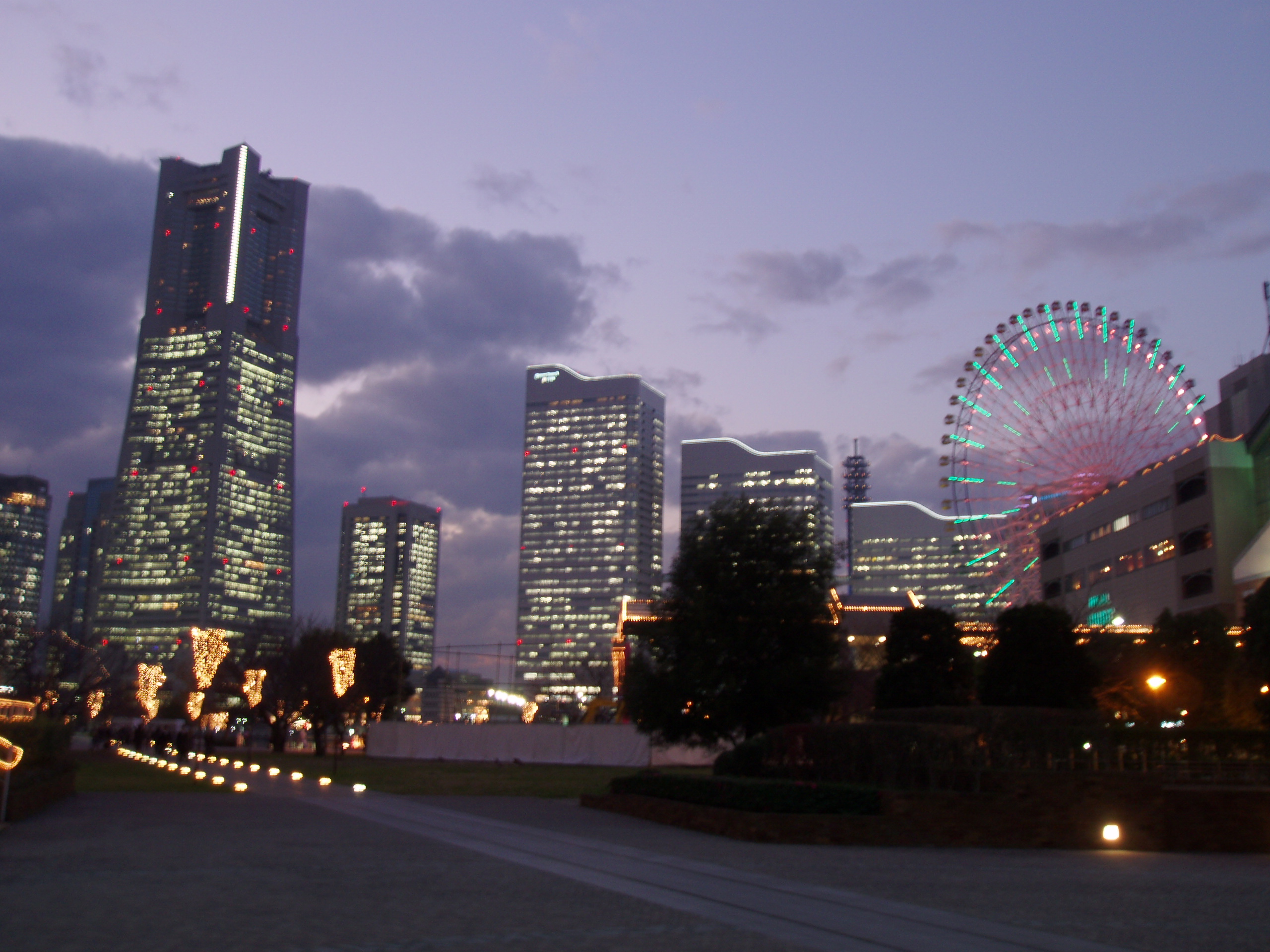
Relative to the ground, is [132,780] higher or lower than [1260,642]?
lower

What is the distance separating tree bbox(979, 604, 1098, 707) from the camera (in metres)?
34.4

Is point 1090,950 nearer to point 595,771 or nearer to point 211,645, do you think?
point 595,771

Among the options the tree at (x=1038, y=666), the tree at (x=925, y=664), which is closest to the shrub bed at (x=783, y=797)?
the tree at (x=925, y=664)

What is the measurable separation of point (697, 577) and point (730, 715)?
344cm

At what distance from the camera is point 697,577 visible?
92.0 ft

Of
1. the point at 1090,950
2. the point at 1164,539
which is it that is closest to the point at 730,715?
the point at 1090,950

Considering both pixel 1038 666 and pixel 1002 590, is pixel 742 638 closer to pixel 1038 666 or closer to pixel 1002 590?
pixel 1038 666

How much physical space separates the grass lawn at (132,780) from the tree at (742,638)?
36.7ft

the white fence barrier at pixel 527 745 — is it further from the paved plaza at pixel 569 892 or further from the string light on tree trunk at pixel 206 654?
the paved plaza at pixel 569 892

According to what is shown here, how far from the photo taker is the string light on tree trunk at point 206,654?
62.0 meters

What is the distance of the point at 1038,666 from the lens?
34656 millimetres

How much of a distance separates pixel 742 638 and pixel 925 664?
388 inches

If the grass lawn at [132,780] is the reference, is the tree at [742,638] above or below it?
above

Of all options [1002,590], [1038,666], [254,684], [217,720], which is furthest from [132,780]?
[217,720]
